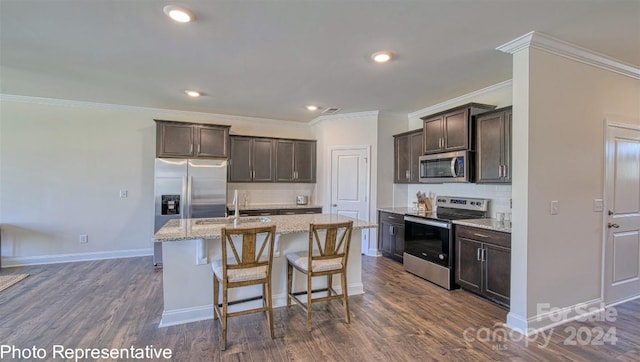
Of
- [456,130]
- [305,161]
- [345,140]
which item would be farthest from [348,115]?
[456,130]

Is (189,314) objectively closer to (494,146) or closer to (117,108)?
(494,146)

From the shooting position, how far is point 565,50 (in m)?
2.79

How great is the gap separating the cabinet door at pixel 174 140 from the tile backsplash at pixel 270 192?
3.53ft

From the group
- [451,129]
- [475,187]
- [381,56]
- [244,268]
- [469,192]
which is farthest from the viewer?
[469,192]

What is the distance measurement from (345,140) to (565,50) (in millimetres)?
3445

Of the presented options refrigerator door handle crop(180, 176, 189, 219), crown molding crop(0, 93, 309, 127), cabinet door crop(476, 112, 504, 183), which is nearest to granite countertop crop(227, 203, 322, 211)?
refrigerator door handle crop(180, 176, 189, 219)

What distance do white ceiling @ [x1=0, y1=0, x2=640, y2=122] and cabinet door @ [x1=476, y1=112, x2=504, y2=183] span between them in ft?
1.78

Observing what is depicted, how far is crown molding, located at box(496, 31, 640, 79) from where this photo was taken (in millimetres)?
2627

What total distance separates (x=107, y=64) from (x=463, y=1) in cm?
351

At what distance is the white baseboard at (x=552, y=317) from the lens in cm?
271

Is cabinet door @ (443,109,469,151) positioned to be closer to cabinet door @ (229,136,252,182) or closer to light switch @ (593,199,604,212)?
light switch @ (593,199,604,212)

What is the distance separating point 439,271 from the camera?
3.92m

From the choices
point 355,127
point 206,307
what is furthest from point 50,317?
point 355,127

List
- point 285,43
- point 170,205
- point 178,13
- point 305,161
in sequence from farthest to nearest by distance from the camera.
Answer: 1. point 305,161
2. point 170,205
3. point 285,43
4. point 178,13
